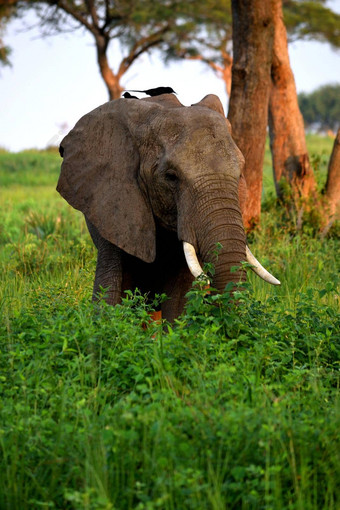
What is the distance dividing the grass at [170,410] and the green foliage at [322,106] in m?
49.5

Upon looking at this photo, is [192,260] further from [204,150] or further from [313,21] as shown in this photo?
[313,21]

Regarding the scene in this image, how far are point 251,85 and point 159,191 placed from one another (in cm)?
426

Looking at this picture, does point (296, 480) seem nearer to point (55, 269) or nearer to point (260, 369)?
point (260, 369)

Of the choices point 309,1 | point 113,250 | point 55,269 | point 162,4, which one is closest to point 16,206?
point 55,269

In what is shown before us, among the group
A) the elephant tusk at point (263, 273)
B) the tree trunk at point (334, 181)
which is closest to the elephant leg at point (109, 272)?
the elephant tusk at point (263, 273)

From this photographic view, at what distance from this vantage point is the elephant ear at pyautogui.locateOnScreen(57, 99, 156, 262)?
16.4 ft

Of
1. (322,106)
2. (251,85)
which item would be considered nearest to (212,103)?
(251,85)

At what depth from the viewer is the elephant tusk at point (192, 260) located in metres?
4.48

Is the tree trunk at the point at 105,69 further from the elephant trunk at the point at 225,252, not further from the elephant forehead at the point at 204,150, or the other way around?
the elephant trunk at the point at 225,252

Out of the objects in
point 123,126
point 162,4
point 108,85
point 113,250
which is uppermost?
point 162,4

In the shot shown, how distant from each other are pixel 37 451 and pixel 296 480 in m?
1.01

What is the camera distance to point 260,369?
12.7ft

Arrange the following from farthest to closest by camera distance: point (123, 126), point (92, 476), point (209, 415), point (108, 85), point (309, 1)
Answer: point (309, 1), point (108, 85), point (123, 126), point (209, 415), point (92, 476)

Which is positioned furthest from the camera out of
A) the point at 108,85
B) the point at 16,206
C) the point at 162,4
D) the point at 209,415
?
the point at 162,4
